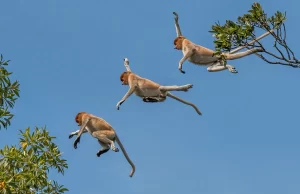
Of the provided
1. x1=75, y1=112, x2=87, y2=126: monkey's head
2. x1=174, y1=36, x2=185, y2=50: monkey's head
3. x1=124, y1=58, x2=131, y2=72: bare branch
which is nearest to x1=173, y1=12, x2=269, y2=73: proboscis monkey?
x1=174, y1=36, x2=185, y2=50: monkey's head

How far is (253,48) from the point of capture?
44.5 feet

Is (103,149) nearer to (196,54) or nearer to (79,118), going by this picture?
(79,118)

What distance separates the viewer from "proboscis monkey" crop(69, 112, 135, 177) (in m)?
15.8

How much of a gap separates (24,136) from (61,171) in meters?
0.91

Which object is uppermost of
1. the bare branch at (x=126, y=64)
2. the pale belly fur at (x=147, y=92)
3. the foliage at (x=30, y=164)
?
the bare branch at (x=126, y=64)

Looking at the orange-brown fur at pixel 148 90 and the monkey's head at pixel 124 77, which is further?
the monkey's head at pixel 124 77

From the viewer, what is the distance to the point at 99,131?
53.0ft

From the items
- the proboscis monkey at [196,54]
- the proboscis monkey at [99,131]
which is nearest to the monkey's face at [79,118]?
the proboscis monkey at [99,131]

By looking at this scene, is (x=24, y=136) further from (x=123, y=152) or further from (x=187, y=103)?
(x=187, y=103)

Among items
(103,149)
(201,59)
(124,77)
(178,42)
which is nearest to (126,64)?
(124,77)

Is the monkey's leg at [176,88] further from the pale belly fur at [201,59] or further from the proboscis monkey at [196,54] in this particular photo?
the pale belly fur at [201,59]

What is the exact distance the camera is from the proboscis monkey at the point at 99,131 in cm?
1582

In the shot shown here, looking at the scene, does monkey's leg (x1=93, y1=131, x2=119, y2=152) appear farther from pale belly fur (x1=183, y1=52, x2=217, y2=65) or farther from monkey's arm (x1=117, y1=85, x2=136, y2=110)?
pale belly fur (x1=183, y1=52, x2=217, y2=65)

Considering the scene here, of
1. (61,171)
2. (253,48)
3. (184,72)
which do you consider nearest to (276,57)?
(253,48)
